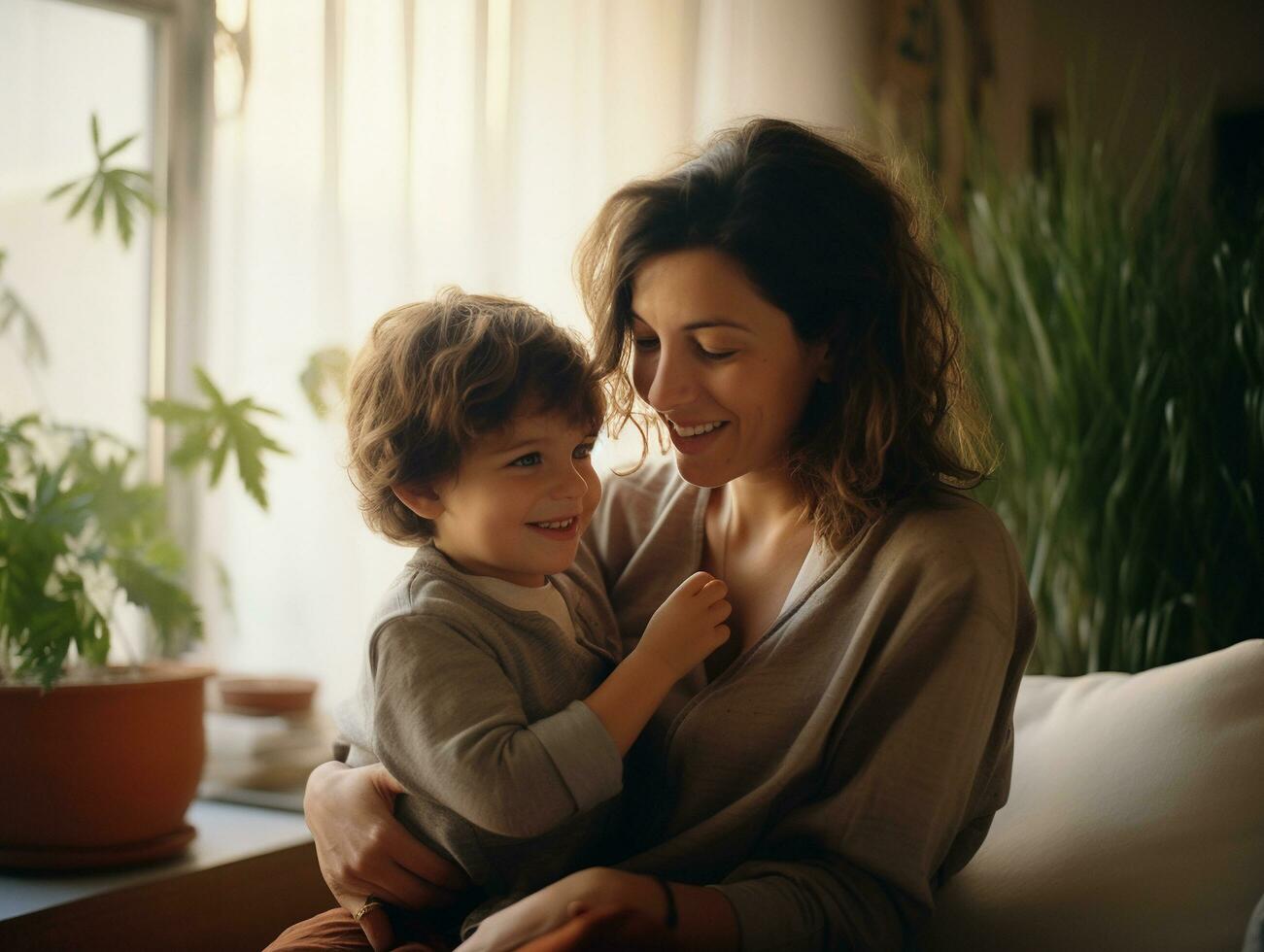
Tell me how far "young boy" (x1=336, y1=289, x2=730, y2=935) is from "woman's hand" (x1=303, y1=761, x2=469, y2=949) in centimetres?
2

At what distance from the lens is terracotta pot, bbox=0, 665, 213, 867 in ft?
4.79

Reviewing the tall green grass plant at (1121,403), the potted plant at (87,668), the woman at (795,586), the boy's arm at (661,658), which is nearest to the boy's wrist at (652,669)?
the boy's arm at (661,658)

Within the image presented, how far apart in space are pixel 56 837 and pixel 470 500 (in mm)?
737

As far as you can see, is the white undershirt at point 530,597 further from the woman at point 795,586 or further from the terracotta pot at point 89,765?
the terracotta pot at point 89,765

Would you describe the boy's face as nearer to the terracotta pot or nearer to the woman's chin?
the woman's chin

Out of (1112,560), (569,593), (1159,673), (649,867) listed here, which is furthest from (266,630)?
(1112,560)

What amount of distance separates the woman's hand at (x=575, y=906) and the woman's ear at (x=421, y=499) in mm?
403

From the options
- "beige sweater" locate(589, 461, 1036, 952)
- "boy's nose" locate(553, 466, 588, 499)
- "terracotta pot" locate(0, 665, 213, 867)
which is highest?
"boy's nose" locate(553, 466, 588, 499)

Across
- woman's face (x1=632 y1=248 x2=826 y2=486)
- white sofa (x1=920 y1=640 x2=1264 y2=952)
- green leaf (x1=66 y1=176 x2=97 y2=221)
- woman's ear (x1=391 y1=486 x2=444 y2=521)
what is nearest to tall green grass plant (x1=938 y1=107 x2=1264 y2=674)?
white sofa (x1=920 y1=640 x2=1264 y2=952)

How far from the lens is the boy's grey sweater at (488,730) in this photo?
3.50ft

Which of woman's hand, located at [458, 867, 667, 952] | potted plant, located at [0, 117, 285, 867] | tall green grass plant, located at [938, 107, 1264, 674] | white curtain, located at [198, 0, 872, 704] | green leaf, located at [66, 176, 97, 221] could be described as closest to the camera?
woman's hand, located at [458, 867, 667, 952]

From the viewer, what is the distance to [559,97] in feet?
7.96

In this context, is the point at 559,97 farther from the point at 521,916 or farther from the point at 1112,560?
the point at 521,916

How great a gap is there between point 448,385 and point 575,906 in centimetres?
50
